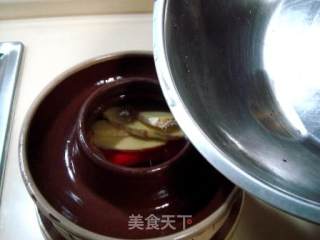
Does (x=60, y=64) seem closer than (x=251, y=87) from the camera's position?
No

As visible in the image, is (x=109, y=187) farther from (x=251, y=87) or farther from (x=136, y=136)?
(x=251, y=87)

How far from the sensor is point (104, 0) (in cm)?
84

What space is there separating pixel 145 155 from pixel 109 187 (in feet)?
0.28

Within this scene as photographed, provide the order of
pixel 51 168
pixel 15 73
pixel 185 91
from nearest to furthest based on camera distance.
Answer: pixel 185 91, pixel 51 168, pixel 15 73

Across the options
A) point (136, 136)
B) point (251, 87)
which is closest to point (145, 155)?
point (136, 136)

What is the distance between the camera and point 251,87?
0.64 metres

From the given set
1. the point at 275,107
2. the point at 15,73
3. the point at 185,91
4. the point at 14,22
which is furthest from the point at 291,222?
the point at 14,22

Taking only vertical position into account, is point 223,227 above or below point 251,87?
below

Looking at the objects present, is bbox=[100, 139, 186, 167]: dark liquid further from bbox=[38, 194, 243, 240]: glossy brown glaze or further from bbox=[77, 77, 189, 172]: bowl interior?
bbox=[38, 194, 243, 240]: glossy brown glaze

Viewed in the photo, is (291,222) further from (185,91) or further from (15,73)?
(15,73)

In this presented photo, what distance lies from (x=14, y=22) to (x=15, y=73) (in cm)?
15

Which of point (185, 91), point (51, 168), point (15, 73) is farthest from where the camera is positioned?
point (15, 73)

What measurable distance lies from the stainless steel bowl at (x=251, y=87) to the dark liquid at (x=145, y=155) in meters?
0.10

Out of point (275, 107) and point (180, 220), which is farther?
point (275, 107)
